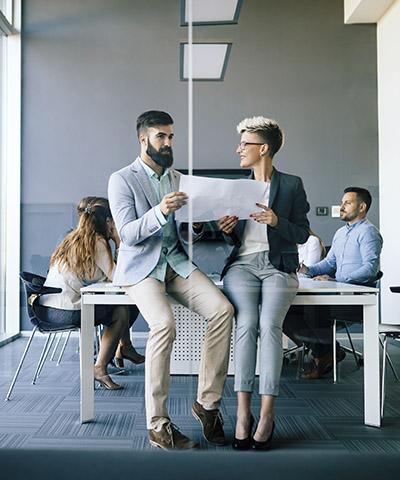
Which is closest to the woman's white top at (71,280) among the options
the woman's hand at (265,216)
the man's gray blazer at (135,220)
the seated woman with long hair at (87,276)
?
Answer: the seated woman with long hair at (87,276)

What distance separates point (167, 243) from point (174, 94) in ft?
1.90

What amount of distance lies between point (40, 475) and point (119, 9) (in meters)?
1.69

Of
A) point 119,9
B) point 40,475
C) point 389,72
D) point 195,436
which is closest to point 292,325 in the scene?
point 195,436

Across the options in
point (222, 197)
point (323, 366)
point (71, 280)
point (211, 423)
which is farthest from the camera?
point (71, 280)

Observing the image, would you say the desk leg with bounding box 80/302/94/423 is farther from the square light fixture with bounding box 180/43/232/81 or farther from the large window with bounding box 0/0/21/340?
the square light fixture with bounding box 180/43/232/81

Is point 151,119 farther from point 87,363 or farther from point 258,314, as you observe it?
point 87,363

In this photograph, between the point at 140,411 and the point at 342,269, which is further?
the point at 140,411

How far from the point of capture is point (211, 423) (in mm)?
2029

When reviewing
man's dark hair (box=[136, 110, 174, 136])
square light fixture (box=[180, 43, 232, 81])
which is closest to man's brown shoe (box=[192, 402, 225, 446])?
man's dark hair (box=[136, 110, 174, 136])

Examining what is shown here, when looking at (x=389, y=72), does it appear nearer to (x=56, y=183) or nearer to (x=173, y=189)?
(x=173, y=189)

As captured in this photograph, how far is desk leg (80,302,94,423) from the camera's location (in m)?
2.16

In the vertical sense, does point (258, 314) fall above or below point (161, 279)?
below

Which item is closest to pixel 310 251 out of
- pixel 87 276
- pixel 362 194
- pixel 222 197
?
pixel 362 194

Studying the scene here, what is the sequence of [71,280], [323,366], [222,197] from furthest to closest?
[71,280] < [323,366] < [222,197]
